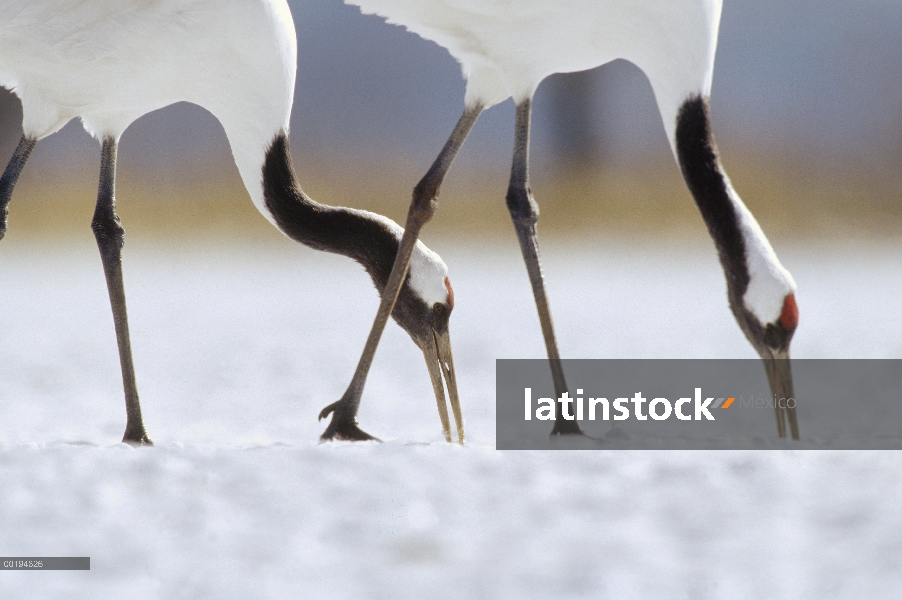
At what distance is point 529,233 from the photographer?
2877mm

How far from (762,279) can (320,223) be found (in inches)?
45.5

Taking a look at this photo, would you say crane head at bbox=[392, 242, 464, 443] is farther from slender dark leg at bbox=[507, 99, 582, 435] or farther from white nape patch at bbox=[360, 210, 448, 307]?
slender dark leg at bbox=[507, 99, 582, 435]

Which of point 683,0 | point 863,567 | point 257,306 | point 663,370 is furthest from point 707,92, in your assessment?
point 257,306

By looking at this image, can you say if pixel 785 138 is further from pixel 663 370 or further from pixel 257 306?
pixel 663 370

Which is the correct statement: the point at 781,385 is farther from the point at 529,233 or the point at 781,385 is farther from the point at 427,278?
the point at 427,278

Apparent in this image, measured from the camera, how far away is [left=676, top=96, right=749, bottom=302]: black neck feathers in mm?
2652

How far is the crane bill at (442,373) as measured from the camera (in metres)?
2.96

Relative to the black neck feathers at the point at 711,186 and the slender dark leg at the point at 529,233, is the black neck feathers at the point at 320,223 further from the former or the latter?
the black neck feathers at the point at 711,186

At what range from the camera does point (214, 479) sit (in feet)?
7.02

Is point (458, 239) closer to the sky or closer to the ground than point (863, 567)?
closer to the sky

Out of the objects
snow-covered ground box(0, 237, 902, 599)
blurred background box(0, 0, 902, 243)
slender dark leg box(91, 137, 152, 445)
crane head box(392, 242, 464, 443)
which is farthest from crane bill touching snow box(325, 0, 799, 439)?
blurred background box(0, 0, 902, 243)

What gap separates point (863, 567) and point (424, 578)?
0.71 metres

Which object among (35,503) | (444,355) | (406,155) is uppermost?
(406,155)

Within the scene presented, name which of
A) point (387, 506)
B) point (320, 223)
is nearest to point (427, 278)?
point (320, 223)
